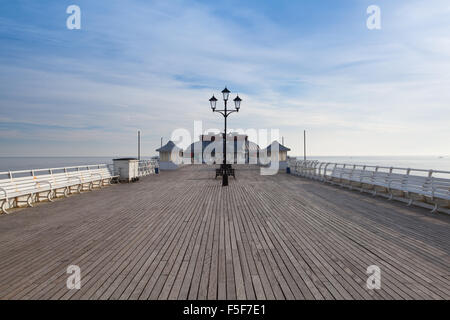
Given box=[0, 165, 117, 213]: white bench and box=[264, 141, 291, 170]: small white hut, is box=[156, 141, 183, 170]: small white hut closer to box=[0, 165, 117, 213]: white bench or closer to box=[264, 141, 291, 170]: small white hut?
box=[264, 141, 291, 170]: small white hut

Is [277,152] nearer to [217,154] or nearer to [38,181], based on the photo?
[217,154]

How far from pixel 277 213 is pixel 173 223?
8.61 feet

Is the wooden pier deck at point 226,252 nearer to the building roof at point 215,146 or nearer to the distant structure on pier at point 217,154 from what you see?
the distant structure on pier at point 217,154

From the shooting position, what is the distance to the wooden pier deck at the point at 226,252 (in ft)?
9.93

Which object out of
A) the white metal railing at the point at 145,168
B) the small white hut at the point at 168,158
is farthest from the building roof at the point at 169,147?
the white metal railing at the point at 145,168

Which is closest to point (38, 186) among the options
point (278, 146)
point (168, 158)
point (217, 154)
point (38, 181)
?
point (38, 181)

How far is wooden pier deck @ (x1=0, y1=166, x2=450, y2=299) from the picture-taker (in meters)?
3.03

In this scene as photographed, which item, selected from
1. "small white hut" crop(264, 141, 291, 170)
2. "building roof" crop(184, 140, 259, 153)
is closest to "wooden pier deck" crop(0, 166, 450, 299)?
"small white hut" crop(264, 141, 291, 170)

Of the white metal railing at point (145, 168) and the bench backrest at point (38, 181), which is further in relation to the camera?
the white metal railing at point (145, 168)

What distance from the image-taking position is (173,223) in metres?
5.93
